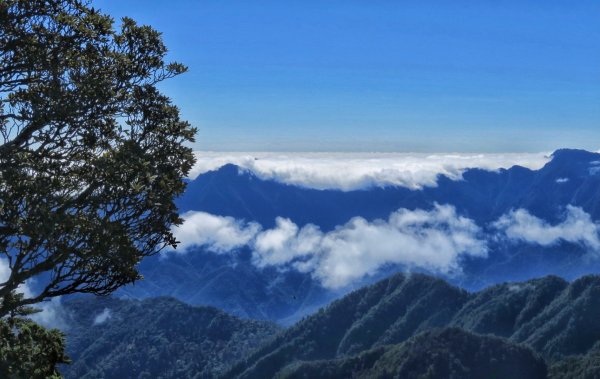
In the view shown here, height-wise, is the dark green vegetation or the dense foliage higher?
the dark green vegetation

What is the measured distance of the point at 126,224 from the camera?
31.2 metres

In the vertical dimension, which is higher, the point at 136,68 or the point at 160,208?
the point at 136,68

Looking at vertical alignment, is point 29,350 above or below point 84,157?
below

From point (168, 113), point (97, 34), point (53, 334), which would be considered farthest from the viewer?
point (53, 334)

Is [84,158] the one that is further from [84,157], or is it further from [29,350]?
[29,350]

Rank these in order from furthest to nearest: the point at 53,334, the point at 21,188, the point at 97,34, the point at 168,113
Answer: the point at 53,334 → the point at 168,113 → the point at 97,34 → the point at 21,188

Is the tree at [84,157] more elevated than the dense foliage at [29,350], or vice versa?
the tree at [84,157]

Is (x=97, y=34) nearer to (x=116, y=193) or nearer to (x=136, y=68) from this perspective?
(x=136, y=68)

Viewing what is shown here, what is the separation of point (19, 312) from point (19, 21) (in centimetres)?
1531

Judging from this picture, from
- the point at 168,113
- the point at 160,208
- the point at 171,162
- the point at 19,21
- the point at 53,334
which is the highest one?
the point at 19,21

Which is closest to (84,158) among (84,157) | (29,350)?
(84,157)

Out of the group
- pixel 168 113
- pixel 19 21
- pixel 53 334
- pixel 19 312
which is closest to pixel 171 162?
pixel 168 113

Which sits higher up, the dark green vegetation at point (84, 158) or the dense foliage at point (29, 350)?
the dark green vegetation at point (84, 158)

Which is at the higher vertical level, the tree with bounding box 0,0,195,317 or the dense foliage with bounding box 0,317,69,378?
the tree with bounding box 0,0,195,317
